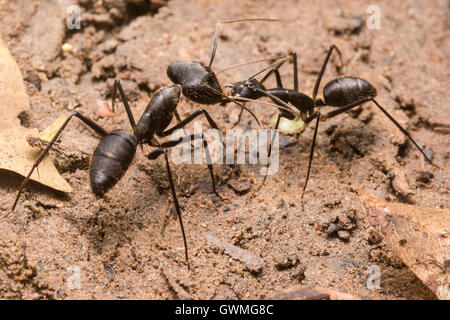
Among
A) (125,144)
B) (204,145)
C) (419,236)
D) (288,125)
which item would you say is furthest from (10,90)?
(419,236)

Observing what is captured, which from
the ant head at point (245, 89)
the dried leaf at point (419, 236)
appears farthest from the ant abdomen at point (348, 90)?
the dried leaf at point (419, 236)

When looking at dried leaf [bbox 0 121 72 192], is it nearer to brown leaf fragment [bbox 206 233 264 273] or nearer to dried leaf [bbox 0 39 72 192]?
dried leaf [bbox 0 39 72 192]

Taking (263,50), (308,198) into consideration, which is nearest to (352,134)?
(308,198)

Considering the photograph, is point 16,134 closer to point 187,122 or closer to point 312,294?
point 187,122

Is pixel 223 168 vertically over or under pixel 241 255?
over
